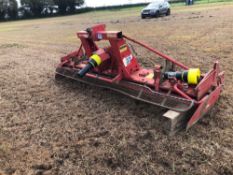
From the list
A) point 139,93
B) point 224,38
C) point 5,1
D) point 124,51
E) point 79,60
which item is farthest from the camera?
point 5,1

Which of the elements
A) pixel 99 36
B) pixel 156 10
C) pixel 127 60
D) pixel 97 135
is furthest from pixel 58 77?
pixel 156 10

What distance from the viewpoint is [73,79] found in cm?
557

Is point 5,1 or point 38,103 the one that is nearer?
point 38,103

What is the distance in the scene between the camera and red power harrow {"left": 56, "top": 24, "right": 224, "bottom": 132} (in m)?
3.54

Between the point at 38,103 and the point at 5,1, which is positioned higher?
the point at 5,1

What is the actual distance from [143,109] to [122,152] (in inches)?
43.8

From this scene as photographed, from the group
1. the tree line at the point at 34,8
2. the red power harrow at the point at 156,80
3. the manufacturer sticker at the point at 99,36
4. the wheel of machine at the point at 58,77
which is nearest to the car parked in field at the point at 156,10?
the wheel of machine at the point at 58,77

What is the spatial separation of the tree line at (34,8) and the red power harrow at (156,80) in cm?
4436

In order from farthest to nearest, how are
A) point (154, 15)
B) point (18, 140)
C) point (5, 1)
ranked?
point (5, 1)
point (154, 15)
point (18, 140)

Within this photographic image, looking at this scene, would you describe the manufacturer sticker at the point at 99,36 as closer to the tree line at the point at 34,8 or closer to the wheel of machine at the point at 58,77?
the wheel of machine at the point at 58,77

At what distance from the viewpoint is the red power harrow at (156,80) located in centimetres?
354

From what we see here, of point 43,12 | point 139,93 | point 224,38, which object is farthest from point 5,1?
point 139,93

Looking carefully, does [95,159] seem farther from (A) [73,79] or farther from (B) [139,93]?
(A) [73,79]

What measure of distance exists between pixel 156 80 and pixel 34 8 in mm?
46415
